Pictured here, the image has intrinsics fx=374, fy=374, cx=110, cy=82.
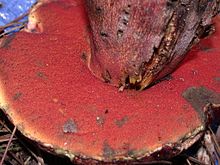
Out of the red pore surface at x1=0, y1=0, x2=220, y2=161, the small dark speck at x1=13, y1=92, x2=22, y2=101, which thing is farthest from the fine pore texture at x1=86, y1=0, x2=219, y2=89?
the small dark speck at x1=13, y1=92, x2=22, y2=101

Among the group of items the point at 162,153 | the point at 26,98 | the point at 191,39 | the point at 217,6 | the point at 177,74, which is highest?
the point at 217,6

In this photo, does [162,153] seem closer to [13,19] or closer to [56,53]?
[56,53]

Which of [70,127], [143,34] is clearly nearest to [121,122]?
[70,127]

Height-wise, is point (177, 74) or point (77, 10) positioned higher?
point (77, 10)

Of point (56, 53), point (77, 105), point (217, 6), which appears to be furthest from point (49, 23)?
point (217, 6)

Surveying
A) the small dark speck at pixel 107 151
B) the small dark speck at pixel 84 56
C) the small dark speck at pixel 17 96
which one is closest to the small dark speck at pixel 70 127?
the small dark speck at pixel 107 151

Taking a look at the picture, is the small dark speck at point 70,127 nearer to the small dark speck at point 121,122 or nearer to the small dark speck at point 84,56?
the small dark speck at point 121,122

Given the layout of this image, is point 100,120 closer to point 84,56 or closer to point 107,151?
point 107,151
